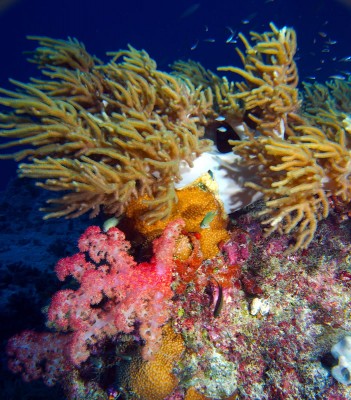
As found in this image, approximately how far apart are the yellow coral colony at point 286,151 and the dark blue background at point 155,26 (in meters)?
39.1

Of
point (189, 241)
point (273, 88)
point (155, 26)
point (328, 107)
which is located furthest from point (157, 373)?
point (155, 26)

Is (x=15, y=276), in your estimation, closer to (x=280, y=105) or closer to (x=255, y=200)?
(x=255, y=200)

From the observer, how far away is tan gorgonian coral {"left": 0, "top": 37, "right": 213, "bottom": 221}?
309cm

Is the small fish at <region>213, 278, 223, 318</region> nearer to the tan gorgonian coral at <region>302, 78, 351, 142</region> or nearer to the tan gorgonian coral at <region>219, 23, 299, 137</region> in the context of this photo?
the tan gorgonian coral at <region>219, 23, 299, 137</region>

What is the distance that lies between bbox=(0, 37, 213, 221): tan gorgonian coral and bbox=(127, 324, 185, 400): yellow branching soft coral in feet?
5.10

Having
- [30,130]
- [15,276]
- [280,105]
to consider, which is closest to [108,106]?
Result: [30,130]

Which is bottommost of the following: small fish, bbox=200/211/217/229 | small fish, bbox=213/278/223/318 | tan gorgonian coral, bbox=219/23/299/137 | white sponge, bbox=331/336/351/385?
white sponge, bbox=331/336/351/385

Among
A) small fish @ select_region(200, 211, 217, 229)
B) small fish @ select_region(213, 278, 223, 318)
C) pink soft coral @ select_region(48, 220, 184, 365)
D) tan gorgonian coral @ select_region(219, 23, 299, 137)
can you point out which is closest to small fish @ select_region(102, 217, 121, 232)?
pink soft coral @ select_region(48, 220, 184, 365)

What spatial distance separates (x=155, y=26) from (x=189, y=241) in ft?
205

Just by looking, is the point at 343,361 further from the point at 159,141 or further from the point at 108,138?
the point at 108,138

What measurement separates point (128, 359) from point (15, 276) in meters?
5.52

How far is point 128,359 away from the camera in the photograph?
3.31m

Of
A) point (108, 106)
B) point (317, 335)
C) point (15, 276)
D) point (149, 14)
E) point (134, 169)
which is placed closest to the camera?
point (134, 169)

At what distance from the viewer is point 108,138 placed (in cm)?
341
